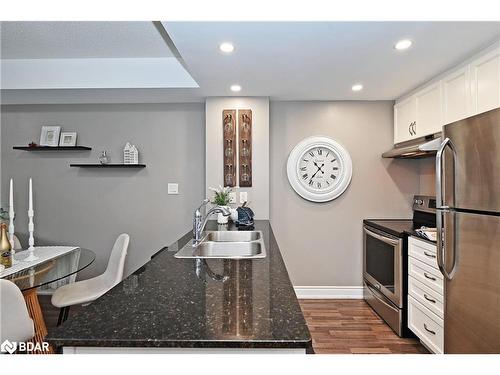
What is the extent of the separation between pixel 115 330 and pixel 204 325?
0.79ft

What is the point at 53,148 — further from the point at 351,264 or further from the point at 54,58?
the point at 351,264

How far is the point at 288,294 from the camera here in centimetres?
119

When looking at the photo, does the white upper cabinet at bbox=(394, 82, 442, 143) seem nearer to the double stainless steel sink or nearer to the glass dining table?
the double stainless steel sink

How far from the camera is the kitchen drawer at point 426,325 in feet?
7.36

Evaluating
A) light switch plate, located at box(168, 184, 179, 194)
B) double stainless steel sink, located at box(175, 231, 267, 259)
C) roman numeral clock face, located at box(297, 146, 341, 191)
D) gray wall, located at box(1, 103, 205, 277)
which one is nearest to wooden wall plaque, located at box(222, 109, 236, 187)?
gray wall, located at box(1, 103, 205, 277)

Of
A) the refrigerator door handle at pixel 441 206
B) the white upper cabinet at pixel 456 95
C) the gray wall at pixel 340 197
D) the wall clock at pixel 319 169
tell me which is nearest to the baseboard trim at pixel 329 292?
the gray wall at pixel 340 197

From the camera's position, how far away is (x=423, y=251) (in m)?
2.44

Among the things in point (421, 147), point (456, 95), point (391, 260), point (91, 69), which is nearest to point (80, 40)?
point (91, 69)

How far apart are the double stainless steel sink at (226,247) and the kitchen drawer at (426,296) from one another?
1.25 metres

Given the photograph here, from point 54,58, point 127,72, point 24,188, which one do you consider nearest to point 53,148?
point 24,188

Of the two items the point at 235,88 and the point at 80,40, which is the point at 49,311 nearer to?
the point at 80,40

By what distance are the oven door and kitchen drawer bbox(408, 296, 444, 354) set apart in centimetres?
14

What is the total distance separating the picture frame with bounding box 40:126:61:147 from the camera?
11.8 feet

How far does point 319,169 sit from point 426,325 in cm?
178
